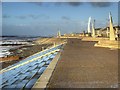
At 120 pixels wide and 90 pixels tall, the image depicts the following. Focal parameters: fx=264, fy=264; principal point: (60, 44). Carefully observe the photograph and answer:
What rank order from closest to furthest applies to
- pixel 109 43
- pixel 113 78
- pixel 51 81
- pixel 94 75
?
pixel 51 81, pixel 113 78, pixel 94 75, pixel 109 43

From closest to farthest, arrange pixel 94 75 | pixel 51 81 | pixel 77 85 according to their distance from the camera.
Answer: pixel 77 85 < pixel 51 81 < pixel 94 75

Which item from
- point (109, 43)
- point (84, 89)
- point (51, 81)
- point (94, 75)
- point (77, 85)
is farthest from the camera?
point (109, 43)

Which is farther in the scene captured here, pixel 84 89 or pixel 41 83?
pixel 41 83

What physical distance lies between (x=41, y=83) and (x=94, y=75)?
8.57 feet

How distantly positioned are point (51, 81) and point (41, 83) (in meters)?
0.57

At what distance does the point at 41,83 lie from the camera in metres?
7.93

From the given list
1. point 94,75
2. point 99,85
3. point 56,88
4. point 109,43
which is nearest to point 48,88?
point 56,88

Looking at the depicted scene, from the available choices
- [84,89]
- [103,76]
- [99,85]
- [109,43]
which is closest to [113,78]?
[103,76]

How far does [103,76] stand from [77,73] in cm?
114

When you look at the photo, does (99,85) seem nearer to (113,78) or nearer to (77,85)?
(77,85)

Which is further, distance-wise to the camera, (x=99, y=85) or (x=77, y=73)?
(x=77, y=73)

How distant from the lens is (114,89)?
24.1 feet

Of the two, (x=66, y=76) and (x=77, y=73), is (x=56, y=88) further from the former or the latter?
(x=77, y=73)

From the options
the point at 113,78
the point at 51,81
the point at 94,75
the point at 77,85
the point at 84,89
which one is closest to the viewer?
the point at 84,89
